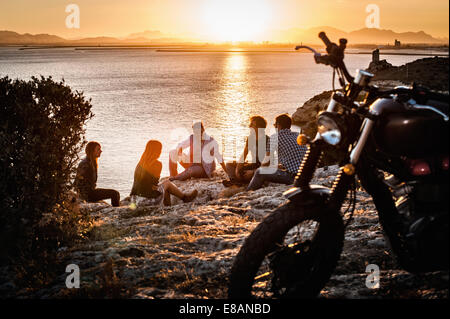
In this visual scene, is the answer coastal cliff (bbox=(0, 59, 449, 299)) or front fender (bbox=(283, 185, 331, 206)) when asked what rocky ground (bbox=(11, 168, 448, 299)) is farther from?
front fender (bbox=(283, 185, 331, 206))

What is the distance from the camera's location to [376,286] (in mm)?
3811

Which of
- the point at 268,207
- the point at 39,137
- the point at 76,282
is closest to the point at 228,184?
the point at 268,207

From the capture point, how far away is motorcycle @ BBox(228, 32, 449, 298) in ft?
9.41

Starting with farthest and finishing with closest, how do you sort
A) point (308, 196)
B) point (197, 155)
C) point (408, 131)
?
point (197, 155), point (308, 196), point (408, 131)

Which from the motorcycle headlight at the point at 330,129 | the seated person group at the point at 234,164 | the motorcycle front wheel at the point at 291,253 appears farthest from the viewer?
the seated person group at the point at 234,164

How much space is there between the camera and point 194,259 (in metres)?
4.81

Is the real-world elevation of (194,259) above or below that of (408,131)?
below

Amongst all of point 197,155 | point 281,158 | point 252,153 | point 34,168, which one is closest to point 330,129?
point 34,168

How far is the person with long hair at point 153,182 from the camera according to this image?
31.4 feet

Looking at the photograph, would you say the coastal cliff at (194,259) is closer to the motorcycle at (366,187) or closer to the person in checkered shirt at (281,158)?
the motorcycle at (366,187)

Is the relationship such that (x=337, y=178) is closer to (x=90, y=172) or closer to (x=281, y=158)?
(x=281, y=158)

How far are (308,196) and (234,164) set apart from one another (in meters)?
7.43

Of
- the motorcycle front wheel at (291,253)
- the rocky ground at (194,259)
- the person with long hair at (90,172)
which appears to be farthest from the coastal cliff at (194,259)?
the person with long hair at (90,172)

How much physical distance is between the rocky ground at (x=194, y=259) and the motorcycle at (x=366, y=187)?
674 mm
